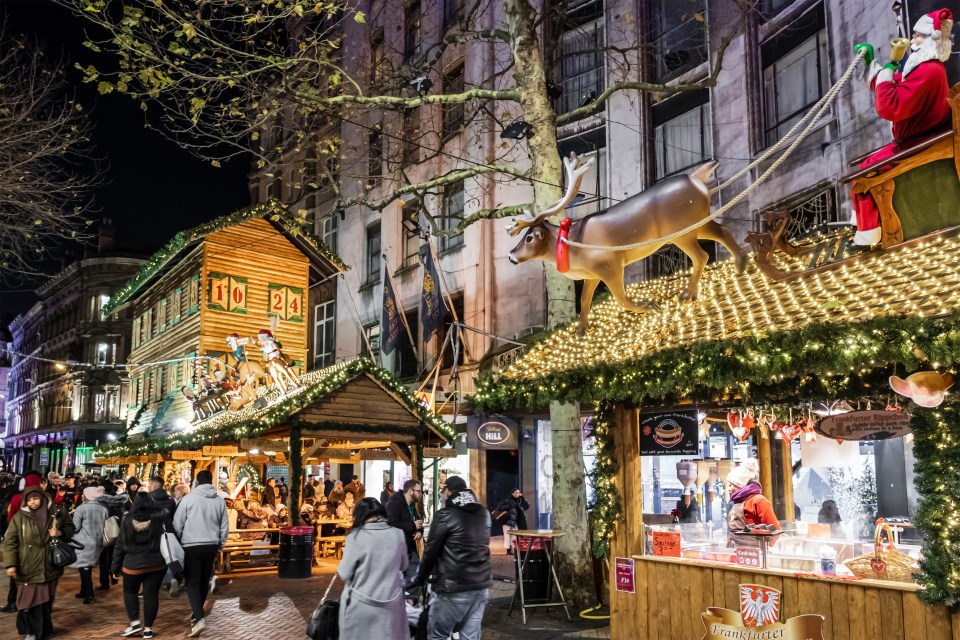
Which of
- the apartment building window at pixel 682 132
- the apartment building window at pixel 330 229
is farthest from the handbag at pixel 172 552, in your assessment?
the apartment building window at pixel 330 229

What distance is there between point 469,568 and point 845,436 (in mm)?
5845

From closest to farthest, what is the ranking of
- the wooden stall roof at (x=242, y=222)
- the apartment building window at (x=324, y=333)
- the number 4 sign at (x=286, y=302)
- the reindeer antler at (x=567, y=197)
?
1. the reindeer antler at (x=567, y=197)
2. the wooden stall roof at (x=242, y=222)
3. the number 4 sign at (x=286, y=302)
4. the apartment building window at (x=324, y=333)

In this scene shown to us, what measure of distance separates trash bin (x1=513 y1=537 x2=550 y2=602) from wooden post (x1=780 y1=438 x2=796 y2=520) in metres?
5.19

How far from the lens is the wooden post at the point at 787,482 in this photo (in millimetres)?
13773

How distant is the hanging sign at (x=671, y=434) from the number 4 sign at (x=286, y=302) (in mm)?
15711

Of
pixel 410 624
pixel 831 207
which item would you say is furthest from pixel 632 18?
pixel 410 624

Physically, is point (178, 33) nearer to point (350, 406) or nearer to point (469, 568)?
point (350, 406)

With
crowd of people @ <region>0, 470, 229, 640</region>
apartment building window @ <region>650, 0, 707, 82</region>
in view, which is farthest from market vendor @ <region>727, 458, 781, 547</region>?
→ apartment building window @ <region>650, 0, 707, 82</region>

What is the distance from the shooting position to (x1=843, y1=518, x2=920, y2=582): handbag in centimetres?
660

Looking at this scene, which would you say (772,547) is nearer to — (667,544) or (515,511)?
(667,544)

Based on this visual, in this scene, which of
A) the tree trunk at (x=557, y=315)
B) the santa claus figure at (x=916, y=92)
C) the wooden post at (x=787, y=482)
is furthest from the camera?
the wooden post at (x=787, y=482)

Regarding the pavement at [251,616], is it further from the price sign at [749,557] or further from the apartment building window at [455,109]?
the apartment building window at [455,109]

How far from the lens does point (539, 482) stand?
21688 millimetres

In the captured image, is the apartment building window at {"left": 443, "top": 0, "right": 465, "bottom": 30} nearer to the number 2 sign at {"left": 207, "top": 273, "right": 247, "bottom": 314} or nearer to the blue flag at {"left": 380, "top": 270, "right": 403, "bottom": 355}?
the blue flag at {"left": 380, "top": 270, "right": 403, "bottom": 355}
